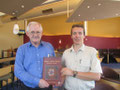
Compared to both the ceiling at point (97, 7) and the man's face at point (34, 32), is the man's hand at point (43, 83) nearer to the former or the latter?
the man's face at point (34, 32)

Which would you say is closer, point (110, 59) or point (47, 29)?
point (110, 59)

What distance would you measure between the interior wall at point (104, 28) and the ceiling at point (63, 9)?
3.90m

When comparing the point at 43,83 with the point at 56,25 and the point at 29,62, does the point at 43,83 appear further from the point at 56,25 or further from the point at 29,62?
the point at 56,25

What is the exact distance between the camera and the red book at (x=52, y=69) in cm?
127

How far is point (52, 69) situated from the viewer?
128 centimetres

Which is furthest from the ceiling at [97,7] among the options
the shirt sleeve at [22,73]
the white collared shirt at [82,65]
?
the shirt sleeve at [22,73]

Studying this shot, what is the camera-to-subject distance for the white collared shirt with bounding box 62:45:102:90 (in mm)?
1281

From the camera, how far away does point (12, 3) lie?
181cm

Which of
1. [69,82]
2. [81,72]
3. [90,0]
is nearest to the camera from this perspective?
[81,72]

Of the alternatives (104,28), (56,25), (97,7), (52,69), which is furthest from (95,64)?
(56,25)

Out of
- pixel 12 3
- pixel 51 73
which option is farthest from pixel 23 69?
pixel 12 3

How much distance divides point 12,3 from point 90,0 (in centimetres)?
129

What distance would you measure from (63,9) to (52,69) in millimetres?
3840

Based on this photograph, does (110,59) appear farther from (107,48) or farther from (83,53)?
(83,53)
